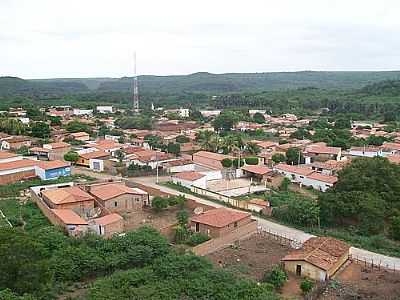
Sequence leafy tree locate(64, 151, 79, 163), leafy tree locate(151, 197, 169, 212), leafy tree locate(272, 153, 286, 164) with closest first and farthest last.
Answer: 1. leafy tree locate(151, 197, 169, 212)
2. leafy tree locate(64, 151, 79, 163)
3. leafy tree locate(272, 153, 286, 164)

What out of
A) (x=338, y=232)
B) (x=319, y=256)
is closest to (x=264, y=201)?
(x=338, y=232)

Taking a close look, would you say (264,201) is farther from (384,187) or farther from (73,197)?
(73,197)

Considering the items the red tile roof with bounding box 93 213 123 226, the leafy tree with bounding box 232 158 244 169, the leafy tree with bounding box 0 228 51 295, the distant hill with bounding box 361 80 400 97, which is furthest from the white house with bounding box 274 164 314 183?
the distant hill with bounding box 361 80 400 97

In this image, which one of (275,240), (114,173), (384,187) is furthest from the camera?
(114,173)

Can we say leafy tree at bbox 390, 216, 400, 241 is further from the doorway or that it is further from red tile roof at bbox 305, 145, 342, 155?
red tile roof at bbox 305, 145, 342, 155

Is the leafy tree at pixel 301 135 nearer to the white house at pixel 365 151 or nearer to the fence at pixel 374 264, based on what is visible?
the white house at pixel 365 151
